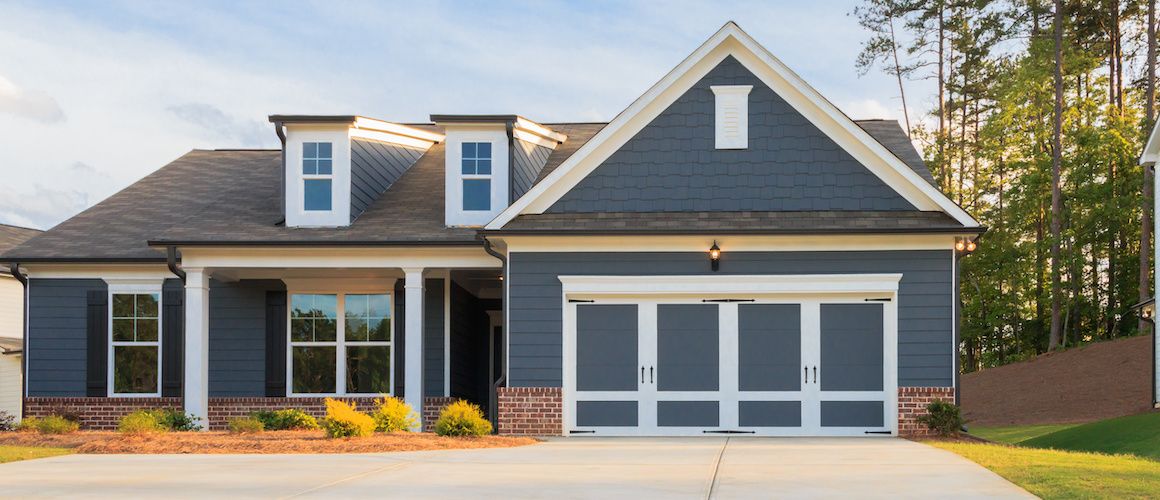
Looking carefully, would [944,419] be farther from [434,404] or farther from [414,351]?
[434,404]

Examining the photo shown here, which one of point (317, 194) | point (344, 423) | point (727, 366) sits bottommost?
point (344, 423)

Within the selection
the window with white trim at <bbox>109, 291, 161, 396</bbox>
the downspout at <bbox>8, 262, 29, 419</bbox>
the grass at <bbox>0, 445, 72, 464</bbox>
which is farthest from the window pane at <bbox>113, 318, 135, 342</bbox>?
the grass at <bbox>0, 445, 72, 464</bbox>

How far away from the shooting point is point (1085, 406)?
29578mm

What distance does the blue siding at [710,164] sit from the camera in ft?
59.0

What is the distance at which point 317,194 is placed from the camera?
20078mm

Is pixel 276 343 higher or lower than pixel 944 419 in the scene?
higher

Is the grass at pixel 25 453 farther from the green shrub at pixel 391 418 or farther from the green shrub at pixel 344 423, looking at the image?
the green shrub at pixel 391 418

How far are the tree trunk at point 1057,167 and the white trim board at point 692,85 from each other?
21.1m

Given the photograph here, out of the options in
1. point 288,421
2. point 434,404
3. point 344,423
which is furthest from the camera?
point 434,404

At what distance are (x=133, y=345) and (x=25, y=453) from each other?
7.15 meters

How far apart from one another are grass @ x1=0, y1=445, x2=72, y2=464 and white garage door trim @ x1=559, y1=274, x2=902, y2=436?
6.66 metres

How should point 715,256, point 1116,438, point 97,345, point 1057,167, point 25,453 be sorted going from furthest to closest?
1. point 1057,167
2. point 97,345
3. point 1116,438
4. point 715,256
5. point 25,453

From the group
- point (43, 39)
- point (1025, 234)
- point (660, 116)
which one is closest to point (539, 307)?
point (660, 116)

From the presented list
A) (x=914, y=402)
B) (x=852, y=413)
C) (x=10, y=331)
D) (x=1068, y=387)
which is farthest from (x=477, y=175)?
(x=1068, y=387)
